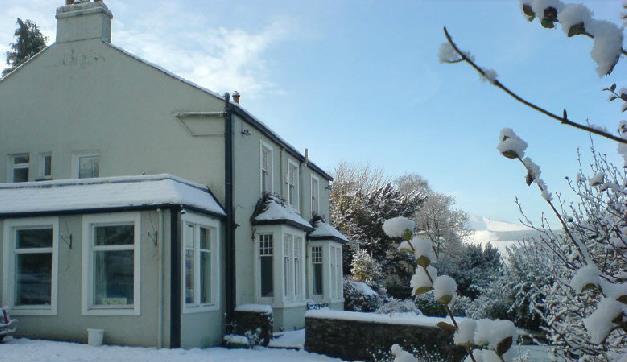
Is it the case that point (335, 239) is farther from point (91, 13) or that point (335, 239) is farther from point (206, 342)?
point (91, 13)

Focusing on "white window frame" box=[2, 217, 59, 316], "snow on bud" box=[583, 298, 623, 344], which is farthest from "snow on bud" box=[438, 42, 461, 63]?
"white window frame" box=[2, 217, 59, 316]

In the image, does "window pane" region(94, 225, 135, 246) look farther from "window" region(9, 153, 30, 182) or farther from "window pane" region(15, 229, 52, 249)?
"window" region(9, 153, 30, 182)

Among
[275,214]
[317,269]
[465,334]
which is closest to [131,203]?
[275,214]

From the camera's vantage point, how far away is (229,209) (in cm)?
1582

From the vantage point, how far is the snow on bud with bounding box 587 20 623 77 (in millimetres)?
1573

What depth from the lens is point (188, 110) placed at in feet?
53.7

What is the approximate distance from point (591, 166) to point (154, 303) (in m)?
9.40

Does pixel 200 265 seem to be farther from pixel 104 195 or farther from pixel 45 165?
pixel 45 165

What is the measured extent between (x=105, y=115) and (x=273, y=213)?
519 cm

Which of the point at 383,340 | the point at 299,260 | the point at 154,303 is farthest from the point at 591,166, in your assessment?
the point at 299,260

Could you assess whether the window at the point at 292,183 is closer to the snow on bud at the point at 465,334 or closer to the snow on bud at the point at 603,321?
the snow on bud at the point at 465,334

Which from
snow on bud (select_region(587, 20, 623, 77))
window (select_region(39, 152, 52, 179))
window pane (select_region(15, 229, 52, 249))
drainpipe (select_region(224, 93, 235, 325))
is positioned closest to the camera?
snow on bud (select_region(587, 20, 623, 77))

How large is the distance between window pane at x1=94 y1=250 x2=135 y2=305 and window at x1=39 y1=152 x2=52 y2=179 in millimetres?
4805

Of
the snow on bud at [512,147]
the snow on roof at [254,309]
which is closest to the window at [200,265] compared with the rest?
the snow on roof at [254,309]
